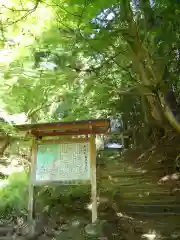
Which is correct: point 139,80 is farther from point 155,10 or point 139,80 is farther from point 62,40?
point 62,40

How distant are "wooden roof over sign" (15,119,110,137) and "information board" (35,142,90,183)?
33 centimetres

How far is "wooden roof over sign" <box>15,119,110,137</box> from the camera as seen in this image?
246 inches

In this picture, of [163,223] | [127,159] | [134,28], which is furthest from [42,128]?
[127,159]

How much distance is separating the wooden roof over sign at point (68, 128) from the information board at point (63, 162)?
12.9 inches

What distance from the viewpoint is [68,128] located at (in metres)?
6.46

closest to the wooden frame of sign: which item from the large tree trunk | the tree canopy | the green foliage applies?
the green foliage

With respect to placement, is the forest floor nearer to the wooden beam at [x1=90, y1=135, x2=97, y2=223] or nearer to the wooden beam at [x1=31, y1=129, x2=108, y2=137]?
the wooden beam at [x1=90, y1=135, x2=97, y2=223]

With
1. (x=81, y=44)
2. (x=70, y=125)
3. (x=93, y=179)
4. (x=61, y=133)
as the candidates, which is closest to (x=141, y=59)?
(x=81, y=44)

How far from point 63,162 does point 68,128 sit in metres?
0.75

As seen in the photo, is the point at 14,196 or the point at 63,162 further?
the point at 14,196

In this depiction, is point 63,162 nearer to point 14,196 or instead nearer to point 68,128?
point 68,128

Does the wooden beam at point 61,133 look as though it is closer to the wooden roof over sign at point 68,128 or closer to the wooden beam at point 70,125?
the wooden roof over sign at point 68,128

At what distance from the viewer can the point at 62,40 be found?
18.9ft

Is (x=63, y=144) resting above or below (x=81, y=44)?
below
